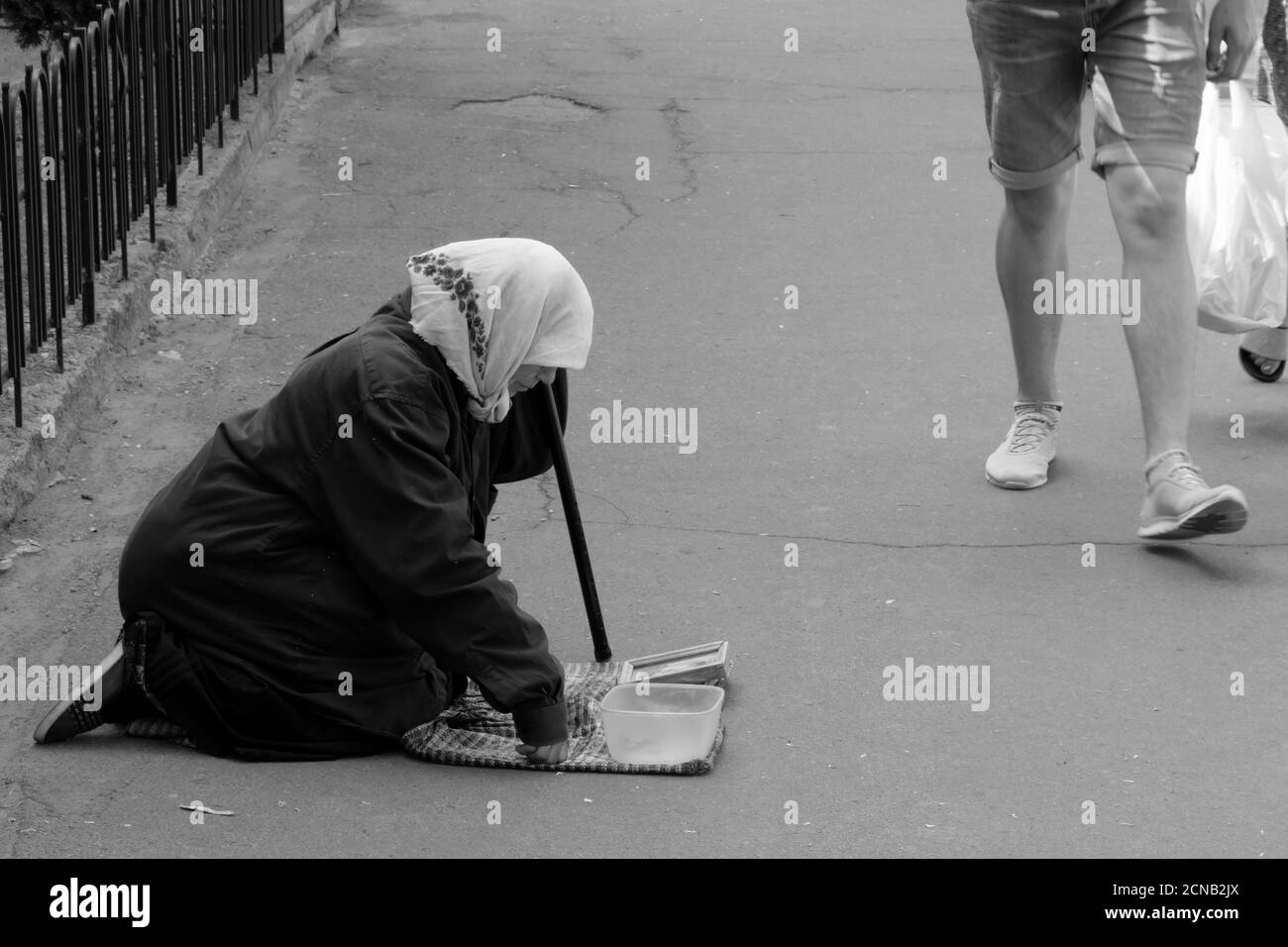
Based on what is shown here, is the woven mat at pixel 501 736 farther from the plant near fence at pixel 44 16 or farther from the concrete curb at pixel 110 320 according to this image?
the plant near fence at pixel 44 16

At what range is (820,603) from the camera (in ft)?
13.5

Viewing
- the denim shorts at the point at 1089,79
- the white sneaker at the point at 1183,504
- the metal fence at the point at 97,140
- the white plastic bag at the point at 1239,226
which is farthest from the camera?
the white plastic bag at the point at 1239,226

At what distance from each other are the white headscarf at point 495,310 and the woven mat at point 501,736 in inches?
25.8

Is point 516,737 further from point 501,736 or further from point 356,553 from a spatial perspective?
point 356,553

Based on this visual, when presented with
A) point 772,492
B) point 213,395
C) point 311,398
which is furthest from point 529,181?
point 311,398

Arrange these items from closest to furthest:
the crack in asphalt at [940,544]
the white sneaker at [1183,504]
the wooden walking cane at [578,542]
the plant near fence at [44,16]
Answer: the wooden walking cane at [578,542]
the white sneaker at [1183,504]
the crack in asphalt at [940,544]
the plant near fence at [44,16]

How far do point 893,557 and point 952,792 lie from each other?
114cm

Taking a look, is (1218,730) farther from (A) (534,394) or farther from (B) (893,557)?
(A) (534,394)

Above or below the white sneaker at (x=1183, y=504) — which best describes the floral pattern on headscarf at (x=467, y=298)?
above

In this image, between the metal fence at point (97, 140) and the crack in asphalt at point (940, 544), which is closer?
the crack in asphalt at point (940, 544)

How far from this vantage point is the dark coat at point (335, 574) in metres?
3.23

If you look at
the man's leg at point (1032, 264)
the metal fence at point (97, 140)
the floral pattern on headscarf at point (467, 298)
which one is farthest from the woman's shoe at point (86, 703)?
the man's leg at point (1032, 264)

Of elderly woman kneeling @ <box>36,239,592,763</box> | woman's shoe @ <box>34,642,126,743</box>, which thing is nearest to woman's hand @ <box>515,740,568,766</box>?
elderly woman kneeling @ <box>36,239,592,763</box>

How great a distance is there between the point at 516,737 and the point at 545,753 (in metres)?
0.17
